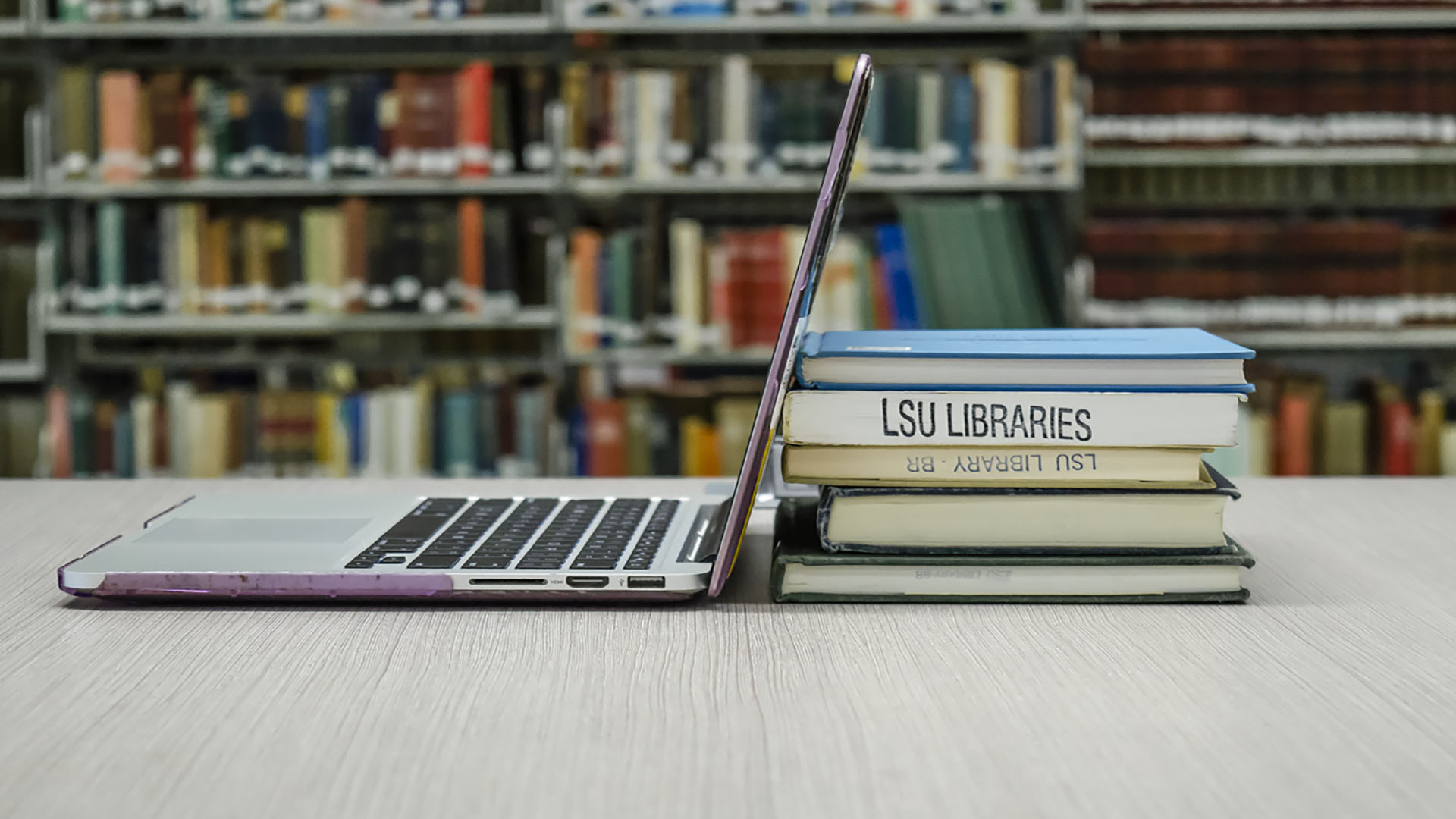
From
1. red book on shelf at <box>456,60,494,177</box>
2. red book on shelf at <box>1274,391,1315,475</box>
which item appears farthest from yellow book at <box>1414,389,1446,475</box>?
red book on shelf at <box>456,60,494,177</box>

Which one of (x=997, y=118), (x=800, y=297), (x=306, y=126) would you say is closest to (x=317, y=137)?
(x=306, y=126)

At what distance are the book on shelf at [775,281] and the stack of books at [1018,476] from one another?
6.48ft

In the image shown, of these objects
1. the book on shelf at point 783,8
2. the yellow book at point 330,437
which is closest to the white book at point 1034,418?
the book on shelf at point 783,8

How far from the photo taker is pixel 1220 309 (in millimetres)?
2738

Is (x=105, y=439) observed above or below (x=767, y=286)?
below

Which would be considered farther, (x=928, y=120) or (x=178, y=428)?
(x=178, y=428)

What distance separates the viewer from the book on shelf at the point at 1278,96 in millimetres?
2709

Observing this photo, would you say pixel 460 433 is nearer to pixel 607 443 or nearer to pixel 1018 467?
pixel 607 443

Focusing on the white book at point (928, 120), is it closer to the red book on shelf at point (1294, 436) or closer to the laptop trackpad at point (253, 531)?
the red book on shelf at point (1294, 436)

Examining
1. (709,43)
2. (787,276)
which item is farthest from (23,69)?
(787,276)

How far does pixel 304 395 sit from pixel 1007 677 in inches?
97.7

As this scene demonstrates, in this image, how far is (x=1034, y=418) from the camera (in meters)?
0.69

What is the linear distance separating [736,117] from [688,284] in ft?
1.21

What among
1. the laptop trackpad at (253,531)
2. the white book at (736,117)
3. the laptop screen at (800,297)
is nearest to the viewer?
the laptop screen at (800,297)
